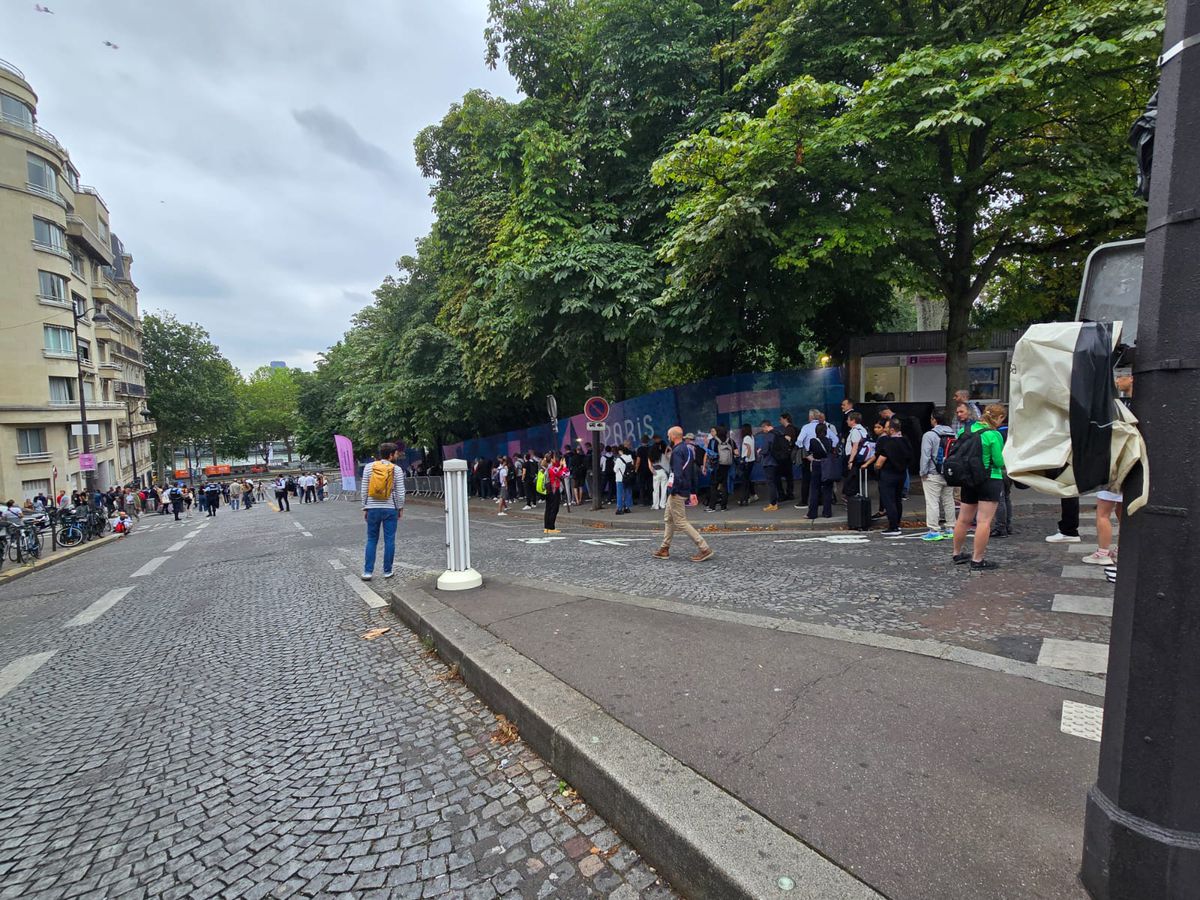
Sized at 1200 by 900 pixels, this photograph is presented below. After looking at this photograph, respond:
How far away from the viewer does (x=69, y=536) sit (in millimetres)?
16672

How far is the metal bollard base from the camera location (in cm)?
595

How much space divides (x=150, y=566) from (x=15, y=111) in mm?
38353

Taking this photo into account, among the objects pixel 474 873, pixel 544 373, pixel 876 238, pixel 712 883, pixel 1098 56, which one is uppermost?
pixel 1098 56

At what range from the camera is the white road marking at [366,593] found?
21.3 feet

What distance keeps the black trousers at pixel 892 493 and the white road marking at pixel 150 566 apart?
12488 millimetres

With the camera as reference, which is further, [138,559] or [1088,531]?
[138,559]

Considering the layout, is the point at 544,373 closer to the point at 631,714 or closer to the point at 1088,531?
the point at 1088,531

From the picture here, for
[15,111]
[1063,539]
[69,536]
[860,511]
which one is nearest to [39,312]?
[15,111]

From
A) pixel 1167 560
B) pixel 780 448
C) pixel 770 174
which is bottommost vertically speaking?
pixel 780 448

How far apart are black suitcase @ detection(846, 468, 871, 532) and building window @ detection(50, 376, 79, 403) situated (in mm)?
41866

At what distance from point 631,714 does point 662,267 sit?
38.8 feet

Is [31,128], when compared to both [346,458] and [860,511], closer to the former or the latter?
[346,458]

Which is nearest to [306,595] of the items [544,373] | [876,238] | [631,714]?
[631,714]

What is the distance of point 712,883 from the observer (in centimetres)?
194
